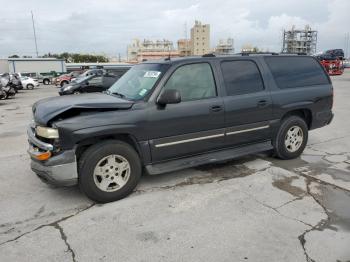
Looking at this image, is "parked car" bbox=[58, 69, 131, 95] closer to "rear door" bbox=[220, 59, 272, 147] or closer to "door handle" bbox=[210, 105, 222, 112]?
"rear door" bbox=[220, 59, 272, 147]

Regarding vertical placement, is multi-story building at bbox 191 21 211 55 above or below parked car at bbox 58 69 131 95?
above

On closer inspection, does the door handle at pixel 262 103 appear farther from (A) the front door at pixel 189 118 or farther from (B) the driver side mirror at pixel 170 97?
(B) the driver side mirror at pixel 170 97

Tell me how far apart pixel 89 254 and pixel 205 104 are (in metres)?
2.47

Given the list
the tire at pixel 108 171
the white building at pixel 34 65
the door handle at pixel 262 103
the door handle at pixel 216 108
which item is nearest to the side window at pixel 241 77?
the door handle at pixel 262 103

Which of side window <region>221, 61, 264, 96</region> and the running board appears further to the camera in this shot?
side window <region>221, 61, 264, 96</region>

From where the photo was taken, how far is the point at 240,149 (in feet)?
15.9

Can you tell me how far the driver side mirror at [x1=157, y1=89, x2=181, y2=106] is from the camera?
3.83 metres

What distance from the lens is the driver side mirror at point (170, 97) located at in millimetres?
3829

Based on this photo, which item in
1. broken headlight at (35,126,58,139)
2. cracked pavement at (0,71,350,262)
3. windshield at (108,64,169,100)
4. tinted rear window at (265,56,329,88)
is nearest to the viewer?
cracked pavement at (0,71,350,262)

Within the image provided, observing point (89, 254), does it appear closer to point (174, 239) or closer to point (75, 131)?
point (174, 239)

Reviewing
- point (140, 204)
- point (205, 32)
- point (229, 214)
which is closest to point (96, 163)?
point (140, 204)

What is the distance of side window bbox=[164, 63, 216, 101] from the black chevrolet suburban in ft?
0.05

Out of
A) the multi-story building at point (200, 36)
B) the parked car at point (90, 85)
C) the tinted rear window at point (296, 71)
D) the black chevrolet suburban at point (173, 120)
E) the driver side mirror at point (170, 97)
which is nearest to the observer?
the black chevrolet suburban at point (173, 120)

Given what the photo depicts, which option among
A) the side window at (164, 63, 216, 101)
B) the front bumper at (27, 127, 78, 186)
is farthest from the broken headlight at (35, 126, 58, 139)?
the side window at (164, 63, 216, 101)
